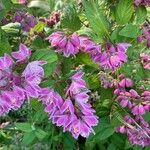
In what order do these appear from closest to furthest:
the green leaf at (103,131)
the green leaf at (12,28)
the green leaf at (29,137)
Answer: the green leaf at (12,28) < the green leaf at (29,137) < the green leaf at (103,131)

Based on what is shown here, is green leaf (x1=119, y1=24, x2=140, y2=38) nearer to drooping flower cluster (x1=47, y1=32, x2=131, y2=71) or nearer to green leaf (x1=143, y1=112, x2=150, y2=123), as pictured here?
drooping flower cluster (x1=47, y1=32, x2=131, y2=71)

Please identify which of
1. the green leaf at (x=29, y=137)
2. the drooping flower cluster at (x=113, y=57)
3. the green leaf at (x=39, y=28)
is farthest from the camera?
the green leaf at (x=29, y=137)

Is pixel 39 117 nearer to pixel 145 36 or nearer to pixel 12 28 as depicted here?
pixel 12 28

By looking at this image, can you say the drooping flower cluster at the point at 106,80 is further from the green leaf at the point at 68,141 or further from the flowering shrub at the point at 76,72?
the green leaf at the point at 68,141

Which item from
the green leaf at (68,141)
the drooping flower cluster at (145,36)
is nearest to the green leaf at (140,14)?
the drooping flower cluster at (145,36)

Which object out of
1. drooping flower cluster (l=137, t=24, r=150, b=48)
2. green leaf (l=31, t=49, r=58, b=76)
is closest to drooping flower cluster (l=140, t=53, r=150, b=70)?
→ drooping flower cluster (l=137, t=24, r=150, b=48)

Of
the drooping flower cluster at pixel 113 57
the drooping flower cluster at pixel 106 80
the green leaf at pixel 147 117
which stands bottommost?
the green leaf at pixel 147 117

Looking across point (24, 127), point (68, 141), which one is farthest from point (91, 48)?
point (68, 141)

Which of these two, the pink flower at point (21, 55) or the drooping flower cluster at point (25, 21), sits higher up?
the pink flower at point (21, 55)
